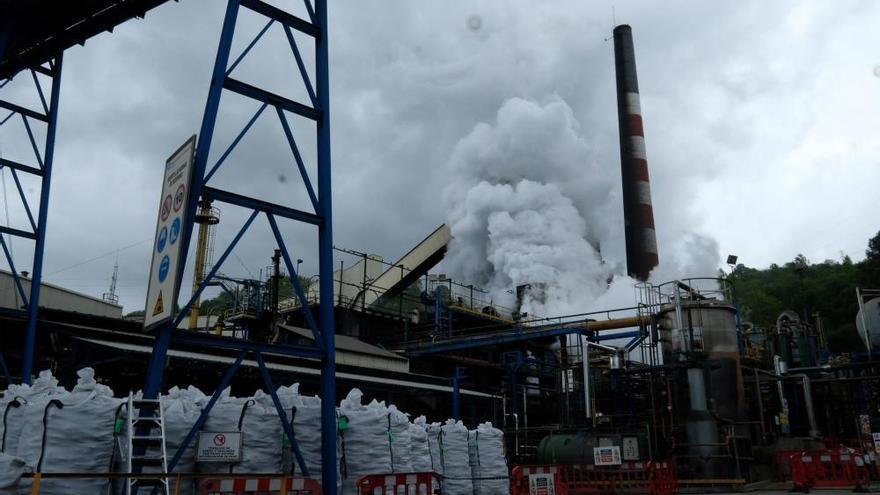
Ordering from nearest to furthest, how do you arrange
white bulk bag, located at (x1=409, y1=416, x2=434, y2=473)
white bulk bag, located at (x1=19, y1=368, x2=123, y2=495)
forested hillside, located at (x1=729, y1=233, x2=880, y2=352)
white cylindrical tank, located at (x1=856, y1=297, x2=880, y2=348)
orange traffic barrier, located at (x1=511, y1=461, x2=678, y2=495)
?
1. white bulk bag, located at (x1=19, y1=368, x2=123, y2=495)
2. white bulk bag, located at (x1=409, y1=416, x2=434, y2=473)
3. orange traffic barrier, located at (x1=511, y1=461, x2=678, y2=495)
4. white cylindrical tank, located at (x1=856, y1=297, x2=880, y2=348)
5. forested hillside, located at (x1=729, y1=233, x2=880, y2=352)

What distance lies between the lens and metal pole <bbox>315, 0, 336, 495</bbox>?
8844 mm

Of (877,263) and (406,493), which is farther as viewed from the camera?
(877,263)

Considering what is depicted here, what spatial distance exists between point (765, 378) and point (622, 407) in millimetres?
5116

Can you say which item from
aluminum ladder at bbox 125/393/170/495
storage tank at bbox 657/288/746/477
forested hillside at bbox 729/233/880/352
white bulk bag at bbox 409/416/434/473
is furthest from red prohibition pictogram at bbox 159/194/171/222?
forested hillside at bbox 729/233/880/352

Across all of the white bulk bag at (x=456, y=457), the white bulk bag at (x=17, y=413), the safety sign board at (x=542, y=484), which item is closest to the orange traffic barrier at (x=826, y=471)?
the safety sign board at (x=542, y=484)

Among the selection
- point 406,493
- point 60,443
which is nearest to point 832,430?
point 406,493

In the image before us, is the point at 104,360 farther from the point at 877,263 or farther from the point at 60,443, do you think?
the point at 877,263

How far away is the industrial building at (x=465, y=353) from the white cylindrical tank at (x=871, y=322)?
4.2 inches

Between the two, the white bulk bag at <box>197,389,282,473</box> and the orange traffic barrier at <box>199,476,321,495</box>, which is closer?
the orange traffic barrier at <box>199,476,321,495</box>

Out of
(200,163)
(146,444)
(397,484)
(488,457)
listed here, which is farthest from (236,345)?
(488,457)

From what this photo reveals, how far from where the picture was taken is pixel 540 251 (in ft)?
160

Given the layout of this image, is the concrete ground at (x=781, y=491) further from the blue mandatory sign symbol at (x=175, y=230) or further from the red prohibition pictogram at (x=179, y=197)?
the red prohibition pictogram at (x=179, y=197)

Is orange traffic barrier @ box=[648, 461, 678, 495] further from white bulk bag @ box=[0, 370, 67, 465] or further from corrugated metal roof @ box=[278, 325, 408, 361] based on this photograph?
corrugated metal roof @ box=[278, 325, 408, 361]

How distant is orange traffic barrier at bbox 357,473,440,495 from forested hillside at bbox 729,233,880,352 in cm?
3534
